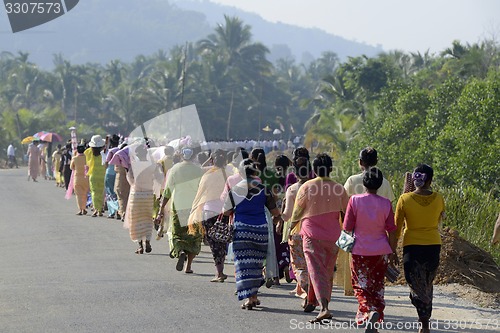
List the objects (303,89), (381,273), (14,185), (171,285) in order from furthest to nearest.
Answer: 1. (303,89)
2. (14,185)
3. (171,285)
4. (381,273)

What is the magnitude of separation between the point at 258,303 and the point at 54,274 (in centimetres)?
332

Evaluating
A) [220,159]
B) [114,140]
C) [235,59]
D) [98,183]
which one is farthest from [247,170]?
[235,59]

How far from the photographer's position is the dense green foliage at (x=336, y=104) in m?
25.7

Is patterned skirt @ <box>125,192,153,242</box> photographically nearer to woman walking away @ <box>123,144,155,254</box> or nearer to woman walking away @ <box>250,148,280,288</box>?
woman walking away @ <box>123,144,155,254</box>

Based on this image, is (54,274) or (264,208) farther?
(54,274)

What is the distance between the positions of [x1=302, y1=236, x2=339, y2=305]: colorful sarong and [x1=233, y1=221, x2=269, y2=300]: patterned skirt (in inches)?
28.1

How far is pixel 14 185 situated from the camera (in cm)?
3394

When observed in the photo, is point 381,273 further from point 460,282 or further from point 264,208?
point 460,282

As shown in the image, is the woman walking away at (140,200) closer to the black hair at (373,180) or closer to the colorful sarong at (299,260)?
the colorful sarong at (299,260)

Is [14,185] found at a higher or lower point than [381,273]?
lower

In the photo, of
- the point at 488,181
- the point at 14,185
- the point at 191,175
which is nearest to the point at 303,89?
the point at 14,185

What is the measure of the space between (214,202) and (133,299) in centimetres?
200

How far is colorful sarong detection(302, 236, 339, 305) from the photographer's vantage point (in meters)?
8.71

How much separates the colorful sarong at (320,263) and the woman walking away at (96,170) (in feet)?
37.4
